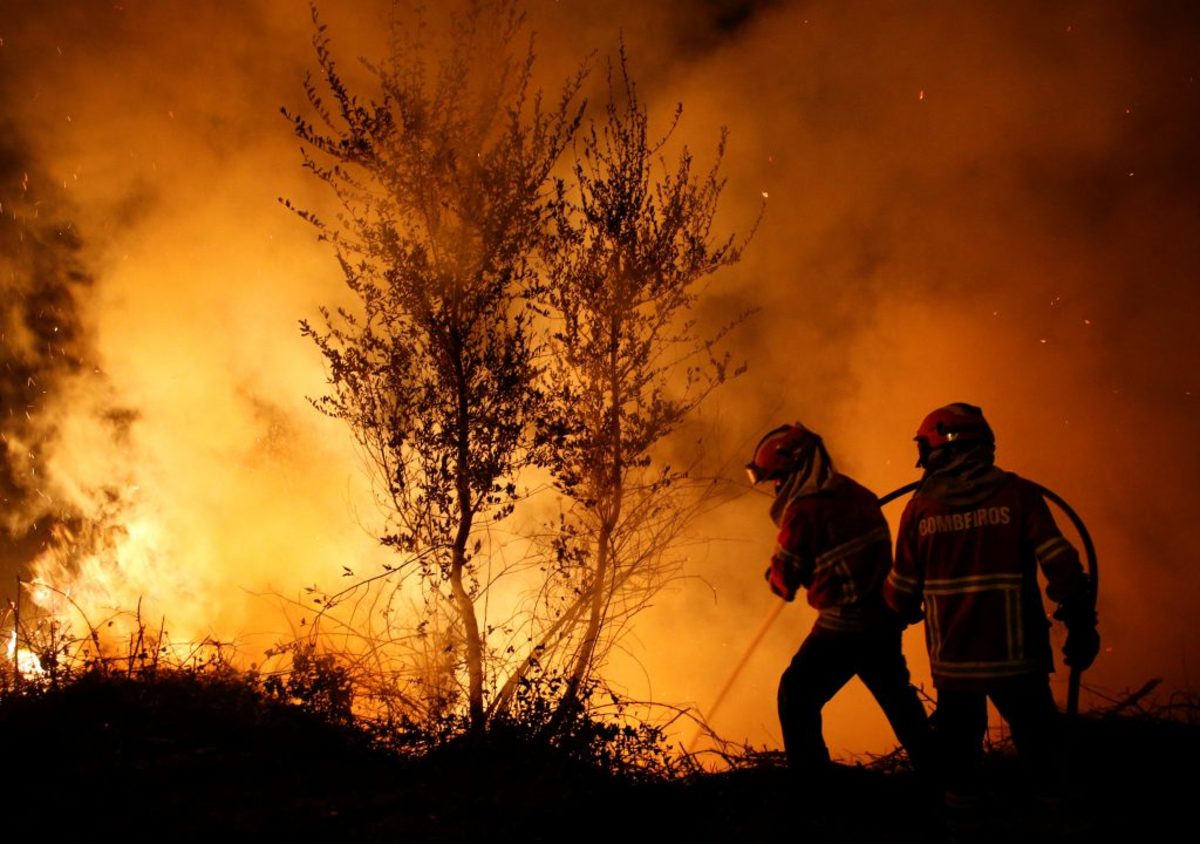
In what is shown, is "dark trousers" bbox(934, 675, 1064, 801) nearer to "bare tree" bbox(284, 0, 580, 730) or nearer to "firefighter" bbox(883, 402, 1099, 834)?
"firefighter" bbox(883, 402, 1099, 834)

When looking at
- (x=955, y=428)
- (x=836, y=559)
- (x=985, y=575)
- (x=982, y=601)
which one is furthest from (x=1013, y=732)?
(x=955, y=428)

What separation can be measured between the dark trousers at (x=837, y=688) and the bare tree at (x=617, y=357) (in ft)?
9.70

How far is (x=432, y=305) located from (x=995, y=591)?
191 inches

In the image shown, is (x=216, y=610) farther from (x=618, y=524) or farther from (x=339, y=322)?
(x=618, y=524)

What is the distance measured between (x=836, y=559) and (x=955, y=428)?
851mm

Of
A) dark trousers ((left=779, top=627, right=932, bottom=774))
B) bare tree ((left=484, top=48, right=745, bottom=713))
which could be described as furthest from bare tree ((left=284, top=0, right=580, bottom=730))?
dark trousers ((left=779, top=627, right=932, bottom=774))

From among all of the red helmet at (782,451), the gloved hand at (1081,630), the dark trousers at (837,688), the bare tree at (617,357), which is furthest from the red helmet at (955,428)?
the bare tree at (617,357)

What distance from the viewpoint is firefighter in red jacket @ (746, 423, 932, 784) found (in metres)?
3.64

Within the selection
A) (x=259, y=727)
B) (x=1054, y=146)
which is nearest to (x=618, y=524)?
(x=259, y=727)

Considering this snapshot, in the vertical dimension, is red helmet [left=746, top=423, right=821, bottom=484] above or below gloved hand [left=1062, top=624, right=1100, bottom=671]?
above

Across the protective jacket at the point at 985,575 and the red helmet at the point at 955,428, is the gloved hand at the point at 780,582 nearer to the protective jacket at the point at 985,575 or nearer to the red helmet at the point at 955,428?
the protective jacket at the point at 985,575

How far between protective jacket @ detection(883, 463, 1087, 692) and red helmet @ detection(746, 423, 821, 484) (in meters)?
0.69

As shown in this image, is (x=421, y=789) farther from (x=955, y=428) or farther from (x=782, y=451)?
(x=955, y=428)

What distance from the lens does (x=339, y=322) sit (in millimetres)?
12133
